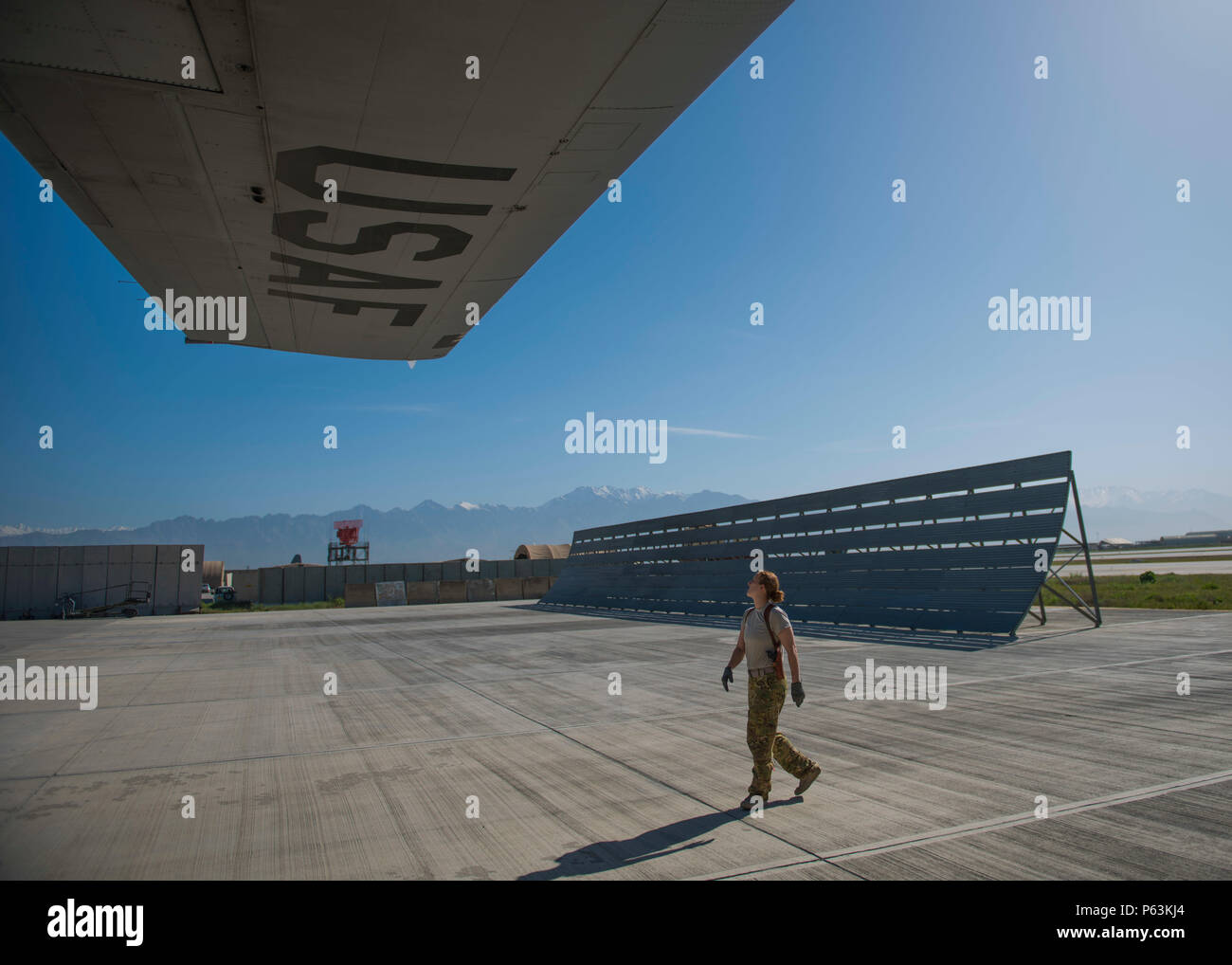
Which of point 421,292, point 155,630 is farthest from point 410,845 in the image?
point 155,630

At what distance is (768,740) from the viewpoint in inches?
204

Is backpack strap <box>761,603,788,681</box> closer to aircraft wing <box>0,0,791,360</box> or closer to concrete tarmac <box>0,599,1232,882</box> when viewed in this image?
concrete tarmac <box>0,599,1232,882</box>

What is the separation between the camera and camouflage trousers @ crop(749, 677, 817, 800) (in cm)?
512

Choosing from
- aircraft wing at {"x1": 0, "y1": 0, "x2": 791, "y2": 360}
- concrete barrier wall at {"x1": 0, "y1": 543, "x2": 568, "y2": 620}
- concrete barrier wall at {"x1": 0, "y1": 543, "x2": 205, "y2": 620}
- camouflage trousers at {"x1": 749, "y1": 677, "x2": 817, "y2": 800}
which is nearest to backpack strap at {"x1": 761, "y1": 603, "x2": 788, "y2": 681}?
camouflage trousers at {"x1": 749, "y1": 677, "x2": 817, "y2": 800}

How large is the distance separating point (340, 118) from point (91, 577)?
37182mm

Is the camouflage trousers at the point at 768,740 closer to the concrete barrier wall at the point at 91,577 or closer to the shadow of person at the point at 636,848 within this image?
the shadow of person at the point at 636,848

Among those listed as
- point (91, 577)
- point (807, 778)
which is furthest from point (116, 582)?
point (807, 778)

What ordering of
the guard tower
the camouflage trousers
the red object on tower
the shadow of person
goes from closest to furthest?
1. the shadow of person
2. the camouflage trousers
3. the guard tower
4. the red object on tower

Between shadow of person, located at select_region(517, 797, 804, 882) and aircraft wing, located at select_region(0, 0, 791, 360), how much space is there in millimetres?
5787

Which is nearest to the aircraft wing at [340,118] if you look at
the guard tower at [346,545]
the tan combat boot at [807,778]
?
the tan combat boot at [807,778]

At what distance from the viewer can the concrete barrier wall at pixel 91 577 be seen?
1314 inches
